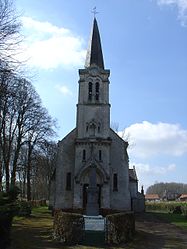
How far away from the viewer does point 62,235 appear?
17.0m

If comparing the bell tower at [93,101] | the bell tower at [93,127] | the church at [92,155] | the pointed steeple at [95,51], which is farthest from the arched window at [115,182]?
the pointed steeple at [95,51]

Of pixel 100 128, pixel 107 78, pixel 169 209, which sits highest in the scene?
pixel 107 78

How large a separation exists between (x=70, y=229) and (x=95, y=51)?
27562 mm

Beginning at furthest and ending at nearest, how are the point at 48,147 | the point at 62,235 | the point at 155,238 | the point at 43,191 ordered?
the point at 43,191
the point at 48,147
the point at 155,238
the point at 62,235

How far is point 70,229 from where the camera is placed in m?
16.7

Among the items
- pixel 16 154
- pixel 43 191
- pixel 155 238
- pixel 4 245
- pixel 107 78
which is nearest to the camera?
pixel 4 245

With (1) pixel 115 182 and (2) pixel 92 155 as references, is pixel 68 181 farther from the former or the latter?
(1) pixel 115 182

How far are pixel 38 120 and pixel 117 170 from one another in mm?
9960

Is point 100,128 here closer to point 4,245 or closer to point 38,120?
point 38,120

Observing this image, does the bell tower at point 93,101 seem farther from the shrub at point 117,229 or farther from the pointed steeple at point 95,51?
the shrub at point 117,229

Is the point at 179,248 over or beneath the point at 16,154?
beneath

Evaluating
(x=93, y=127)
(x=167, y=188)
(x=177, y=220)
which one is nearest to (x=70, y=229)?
(x=177, y=220)

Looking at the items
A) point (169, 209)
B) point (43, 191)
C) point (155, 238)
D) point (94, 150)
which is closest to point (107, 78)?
point (94, 150)

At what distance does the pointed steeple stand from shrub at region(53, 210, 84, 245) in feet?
83.2
